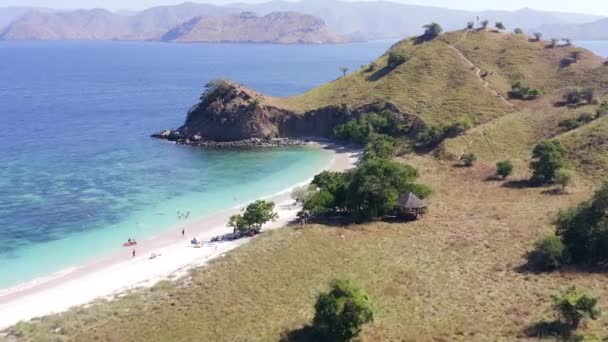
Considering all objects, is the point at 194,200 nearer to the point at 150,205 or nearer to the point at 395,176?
the point at 150,205

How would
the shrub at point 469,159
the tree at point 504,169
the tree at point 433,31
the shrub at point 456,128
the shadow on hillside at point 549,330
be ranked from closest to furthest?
the shadow on hillside at point 549,330, the tree at point 504,169, the shrub at point 469,159, the shrub at point 456,128, the tree at point 433,31

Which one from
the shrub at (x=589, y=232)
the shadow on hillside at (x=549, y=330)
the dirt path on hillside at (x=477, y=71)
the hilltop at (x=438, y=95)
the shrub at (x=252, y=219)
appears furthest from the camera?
the dirt path on hillside at (x=477, y=71)

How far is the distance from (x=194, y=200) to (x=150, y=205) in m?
6.10

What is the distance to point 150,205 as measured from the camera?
74688 millimetres

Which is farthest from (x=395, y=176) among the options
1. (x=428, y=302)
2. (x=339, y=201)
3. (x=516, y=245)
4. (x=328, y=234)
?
(x=428, y=302)

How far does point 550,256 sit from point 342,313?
824 inches

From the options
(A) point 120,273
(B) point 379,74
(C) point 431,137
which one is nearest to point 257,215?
(A) point 120,273

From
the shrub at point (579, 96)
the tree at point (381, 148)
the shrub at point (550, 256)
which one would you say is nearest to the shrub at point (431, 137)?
the tree at point (381, 148)

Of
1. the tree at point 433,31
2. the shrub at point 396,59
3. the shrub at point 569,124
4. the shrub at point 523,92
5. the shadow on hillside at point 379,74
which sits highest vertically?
the tree at point 433,31

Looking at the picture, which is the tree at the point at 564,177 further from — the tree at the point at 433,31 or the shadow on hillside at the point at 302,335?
the tree at the point at 433,31

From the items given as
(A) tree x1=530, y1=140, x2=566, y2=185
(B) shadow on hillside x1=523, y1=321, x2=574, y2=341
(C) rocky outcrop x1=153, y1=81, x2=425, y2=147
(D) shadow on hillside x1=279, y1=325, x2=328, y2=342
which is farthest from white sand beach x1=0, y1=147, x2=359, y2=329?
(C) rocky outcrop x1=153, y1=81, x2=425, y2=147

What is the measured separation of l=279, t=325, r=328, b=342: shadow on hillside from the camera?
122 ft

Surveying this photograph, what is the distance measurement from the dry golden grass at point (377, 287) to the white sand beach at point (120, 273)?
12.0 feet

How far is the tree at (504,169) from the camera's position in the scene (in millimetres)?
75500
